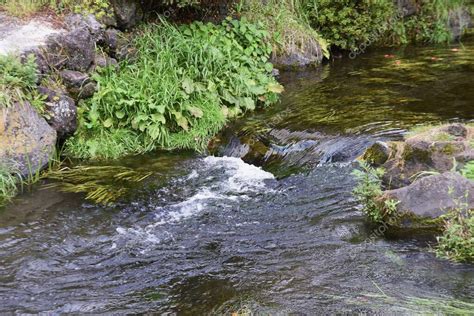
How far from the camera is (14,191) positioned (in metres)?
5.89

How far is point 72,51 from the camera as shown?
722cm

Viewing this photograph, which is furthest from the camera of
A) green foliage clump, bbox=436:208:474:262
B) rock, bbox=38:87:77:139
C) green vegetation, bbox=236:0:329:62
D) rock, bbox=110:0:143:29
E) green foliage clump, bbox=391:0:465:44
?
green foliage clump, bbox=391:0:465:44

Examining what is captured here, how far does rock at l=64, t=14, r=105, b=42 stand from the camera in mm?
7472

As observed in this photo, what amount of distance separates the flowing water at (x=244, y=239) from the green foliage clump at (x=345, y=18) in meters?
3.51

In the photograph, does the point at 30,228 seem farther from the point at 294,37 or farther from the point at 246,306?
the point at 294,37

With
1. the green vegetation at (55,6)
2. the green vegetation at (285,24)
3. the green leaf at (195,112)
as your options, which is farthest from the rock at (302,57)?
the green vegetation at (55,6)

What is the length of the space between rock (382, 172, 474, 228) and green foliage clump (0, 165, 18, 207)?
400 centimetres

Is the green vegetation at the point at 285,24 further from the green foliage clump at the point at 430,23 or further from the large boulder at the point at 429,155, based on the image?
the large boulder at the point at 429,155

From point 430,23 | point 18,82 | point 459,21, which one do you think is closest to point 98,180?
point 18,82

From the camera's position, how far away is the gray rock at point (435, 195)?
14.2ft

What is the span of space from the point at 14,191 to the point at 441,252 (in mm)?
4505

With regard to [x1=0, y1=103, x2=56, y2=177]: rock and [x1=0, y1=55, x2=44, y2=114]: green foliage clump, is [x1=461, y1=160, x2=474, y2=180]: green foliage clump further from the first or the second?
[x1=0, y1=55, x2=44, y2=114]: green foliage clump

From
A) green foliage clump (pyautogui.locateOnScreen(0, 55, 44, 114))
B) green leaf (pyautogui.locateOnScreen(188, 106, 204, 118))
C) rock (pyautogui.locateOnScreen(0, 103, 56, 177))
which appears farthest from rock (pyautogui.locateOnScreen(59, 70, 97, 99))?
green leaf (pyautogui.locateOnScreen(188, 106, 204, 118))

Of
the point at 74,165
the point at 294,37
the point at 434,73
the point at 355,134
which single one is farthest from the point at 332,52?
the point at 74,165
